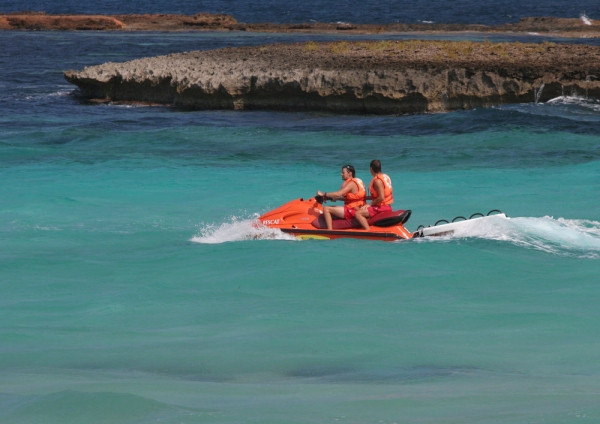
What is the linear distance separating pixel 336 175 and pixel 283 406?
13.1m

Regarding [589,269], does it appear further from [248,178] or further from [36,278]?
[248,178]

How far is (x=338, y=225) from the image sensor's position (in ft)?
43.4

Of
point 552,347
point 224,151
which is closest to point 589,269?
point 552,347

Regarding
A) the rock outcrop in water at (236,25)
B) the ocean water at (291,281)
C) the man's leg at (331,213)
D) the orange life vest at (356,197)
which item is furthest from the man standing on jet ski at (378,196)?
the rock outcrop in water at (236,25)

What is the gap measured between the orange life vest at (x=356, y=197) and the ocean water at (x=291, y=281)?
59cm

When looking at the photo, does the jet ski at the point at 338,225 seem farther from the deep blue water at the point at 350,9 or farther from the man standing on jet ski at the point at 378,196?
the deep blue water at the point at 350,9

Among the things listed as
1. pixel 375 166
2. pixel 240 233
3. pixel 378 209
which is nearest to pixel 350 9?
pixel 240 233

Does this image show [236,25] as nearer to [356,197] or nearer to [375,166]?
[356,197]

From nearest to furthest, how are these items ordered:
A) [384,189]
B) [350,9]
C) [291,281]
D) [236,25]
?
[291,281] < [384,189] < [236,25] < [350,9]

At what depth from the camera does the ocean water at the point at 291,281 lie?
7.68 meters

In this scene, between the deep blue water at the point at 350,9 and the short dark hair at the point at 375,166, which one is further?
the deep blue water at the point at 350,9

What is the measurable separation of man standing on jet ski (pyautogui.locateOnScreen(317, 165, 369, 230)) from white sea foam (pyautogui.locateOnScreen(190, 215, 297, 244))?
715mm

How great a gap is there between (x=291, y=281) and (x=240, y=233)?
81.5 inches

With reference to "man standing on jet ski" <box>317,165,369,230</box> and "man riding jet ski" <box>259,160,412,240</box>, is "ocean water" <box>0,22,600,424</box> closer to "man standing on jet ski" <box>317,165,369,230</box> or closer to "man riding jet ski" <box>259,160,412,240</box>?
"man riding jet ski" <box>259,160,412,240</box>
